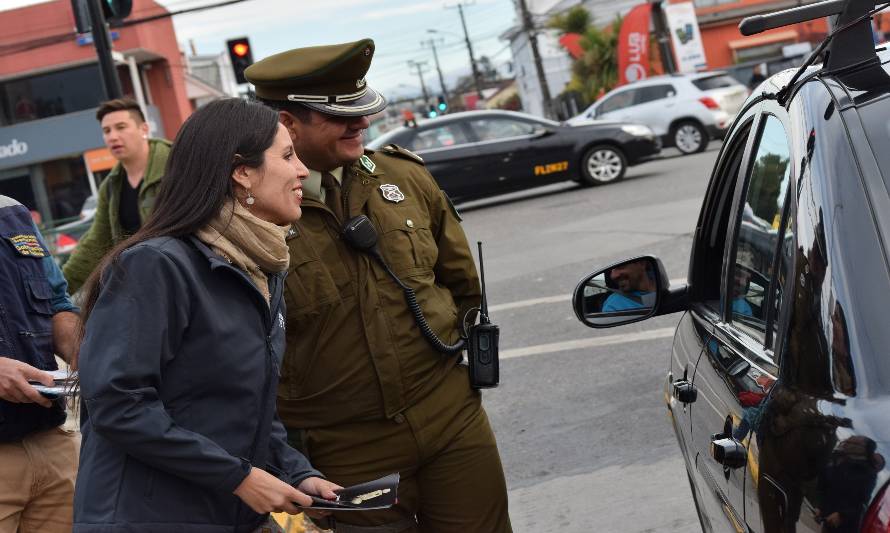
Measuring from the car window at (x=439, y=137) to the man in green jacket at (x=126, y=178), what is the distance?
11353mm

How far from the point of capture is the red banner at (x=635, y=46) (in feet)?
105

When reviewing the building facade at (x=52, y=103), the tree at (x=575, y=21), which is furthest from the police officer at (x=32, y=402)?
the tree at (x=575, y=21)

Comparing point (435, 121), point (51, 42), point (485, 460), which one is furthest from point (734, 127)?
point (51, 42)

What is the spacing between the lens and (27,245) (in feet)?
11.4

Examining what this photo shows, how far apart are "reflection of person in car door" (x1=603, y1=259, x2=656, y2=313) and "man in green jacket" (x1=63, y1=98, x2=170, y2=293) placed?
309cm

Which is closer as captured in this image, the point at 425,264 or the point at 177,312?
the point at 177,312

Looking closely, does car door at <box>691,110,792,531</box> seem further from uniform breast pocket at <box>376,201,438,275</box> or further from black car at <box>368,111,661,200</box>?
black car at <box>368,111,661,200</box>

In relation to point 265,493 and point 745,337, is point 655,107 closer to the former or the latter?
point 745,337

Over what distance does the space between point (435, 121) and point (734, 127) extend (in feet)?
47.2

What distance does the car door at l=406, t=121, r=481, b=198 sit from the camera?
17.2 m

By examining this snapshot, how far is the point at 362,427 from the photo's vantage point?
131 inches

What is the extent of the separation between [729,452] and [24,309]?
2.16 metres

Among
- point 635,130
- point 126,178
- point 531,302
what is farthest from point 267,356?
point 635,130

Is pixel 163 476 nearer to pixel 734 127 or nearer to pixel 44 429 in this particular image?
pixel 44 429
